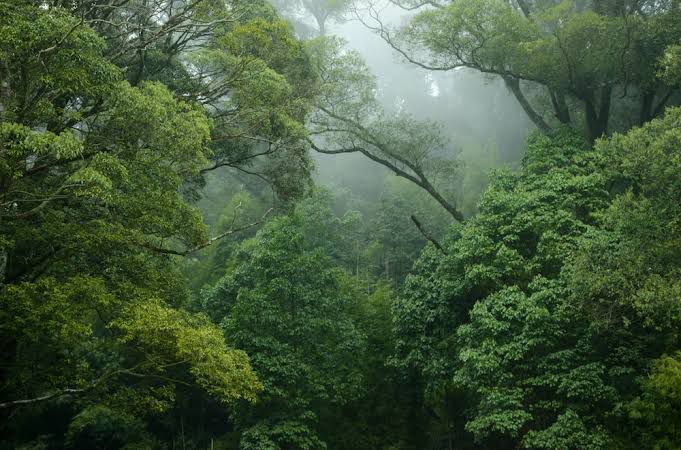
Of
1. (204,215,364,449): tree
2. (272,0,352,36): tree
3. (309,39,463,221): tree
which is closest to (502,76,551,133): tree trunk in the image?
(309,39,463,221): tree

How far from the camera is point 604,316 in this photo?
1175cm

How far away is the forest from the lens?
9.02 m

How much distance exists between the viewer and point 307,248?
23922mm

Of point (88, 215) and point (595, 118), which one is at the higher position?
point (595, 118)

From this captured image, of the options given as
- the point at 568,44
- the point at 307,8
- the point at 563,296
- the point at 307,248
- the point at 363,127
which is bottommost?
the point at 563,296

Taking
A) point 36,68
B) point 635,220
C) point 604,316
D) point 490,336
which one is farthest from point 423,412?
point 36,68

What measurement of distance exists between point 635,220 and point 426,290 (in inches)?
265

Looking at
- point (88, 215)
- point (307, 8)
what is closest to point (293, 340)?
point (88, 215)

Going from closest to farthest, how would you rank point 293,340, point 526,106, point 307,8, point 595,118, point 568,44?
point 568,44 → point 293,340 → point 595,118 → point 526,106 → point 307,8

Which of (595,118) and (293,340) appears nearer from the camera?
(293,340)

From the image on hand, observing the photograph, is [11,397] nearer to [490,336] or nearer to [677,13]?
[490,336]

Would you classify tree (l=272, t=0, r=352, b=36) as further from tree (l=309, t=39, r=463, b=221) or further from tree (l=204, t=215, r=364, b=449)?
tree (l=204, t=215, r=364, b=449)

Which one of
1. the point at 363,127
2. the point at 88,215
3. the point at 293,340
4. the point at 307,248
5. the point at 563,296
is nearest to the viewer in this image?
the point at 88,215

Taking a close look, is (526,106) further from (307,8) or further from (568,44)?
(307,8)
